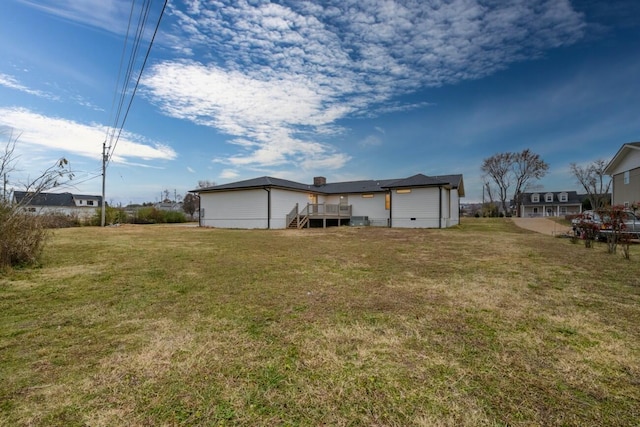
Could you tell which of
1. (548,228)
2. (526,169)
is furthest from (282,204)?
(526,169)

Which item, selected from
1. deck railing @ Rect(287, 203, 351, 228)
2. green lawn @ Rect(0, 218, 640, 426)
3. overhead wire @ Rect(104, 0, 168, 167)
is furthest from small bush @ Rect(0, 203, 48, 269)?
deck railing @ Rect(287, 203, 351, 228)

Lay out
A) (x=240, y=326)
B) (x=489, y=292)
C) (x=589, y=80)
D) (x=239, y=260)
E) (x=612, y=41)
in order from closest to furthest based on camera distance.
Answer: (x=240, y=326), (x=489, y=292), (x=239, y=260), (x=612, y=41), (x=589, y=80)

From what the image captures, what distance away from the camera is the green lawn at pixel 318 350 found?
1.93m

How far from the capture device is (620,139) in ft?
79.9

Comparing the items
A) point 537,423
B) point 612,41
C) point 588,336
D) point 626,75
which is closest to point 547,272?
point 588,336

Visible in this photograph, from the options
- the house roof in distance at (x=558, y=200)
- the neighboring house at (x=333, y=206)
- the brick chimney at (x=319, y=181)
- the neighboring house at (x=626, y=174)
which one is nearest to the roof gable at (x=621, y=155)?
the neighboring house at (x=626, y=174)

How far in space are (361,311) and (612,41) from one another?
17293 mm

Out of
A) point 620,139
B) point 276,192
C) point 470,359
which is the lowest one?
point 470,359

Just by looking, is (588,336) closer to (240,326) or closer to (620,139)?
(240,326)

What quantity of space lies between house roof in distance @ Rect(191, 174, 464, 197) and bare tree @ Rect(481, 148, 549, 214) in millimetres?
21642

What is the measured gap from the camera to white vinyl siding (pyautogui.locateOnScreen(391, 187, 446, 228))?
19.6 meters

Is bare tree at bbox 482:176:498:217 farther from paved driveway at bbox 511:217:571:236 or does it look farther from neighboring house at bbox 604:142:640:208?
neighboring house at bbox 604:142:640:208

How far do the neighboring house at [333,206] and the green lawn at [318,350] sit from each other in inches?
558

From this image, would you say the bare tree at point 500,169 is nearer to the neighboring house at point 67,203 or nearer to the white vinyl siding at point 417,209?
the white vinyl siding at point 417,209
